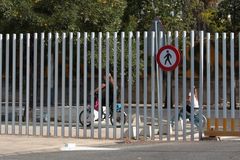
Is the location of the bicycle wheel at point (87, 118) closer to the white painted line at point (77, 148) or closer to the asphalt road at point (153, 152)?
the asphalt road at point (153, 152)

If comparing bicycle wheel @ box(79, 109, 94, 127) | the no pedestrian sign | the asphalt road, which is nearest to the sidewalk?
the asphalt road

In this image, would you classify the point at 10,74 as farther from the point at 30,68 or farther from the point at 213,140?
the point at 213,140

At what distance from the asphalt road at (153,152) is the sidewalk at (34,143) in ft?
1.94

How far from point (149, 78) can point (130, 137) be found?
74.9 inches

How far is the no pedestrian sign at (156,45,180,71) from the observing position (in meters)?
14.9

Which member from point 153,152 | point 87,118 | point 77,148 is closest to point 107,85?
point 87,118

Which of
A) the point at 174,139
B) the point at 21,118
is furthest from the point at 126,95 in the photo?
the point at 21,118

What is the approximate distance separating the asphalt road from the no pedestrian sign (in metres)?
1.96

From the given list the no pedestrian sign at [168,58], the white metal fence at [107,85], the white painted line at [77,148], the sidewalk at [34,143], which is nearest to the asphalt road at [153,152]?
the white painted line at [77,148]

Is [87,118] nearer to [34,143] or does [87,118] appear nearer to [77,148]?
[34,143]

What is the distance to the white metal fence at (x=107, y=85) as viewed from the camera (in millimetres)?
15016

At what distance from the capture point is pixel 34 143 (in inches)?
580

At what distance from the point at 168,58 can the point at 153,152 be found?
309cm

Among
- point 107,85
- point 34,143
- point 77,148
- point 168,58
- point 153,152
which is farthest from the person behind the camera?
point 107,85
